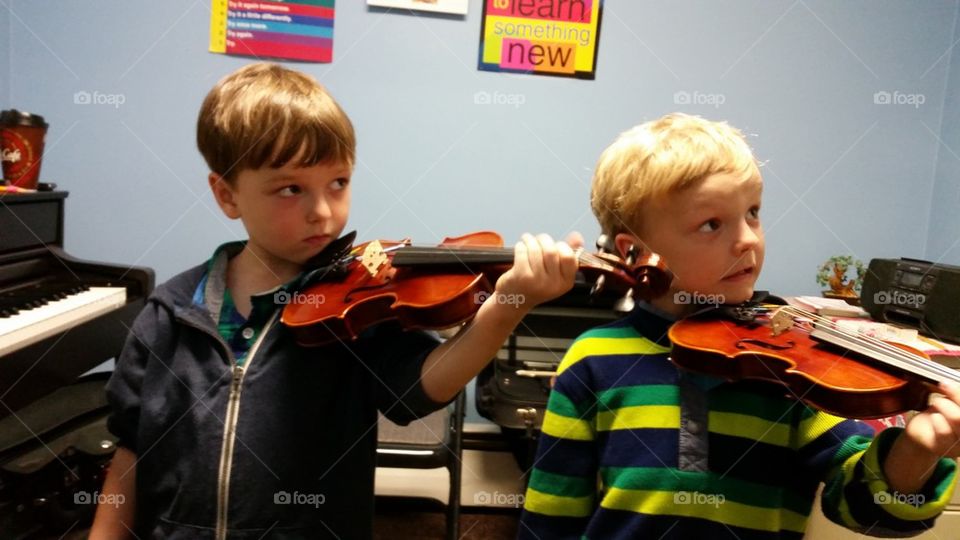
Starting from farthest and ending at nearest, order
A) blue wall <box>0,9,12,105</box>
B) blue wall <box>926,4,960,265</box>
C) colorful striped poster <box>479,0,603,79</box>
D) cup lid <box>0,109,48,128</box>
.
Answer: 1. blue wall <box>926,4,960,265</box>
2. colorful striped poster <box>479,0,603,79</box>
3. blue wall <box>0,9,12,105</box>
4. cup lid <box>0,109,48,128</box>

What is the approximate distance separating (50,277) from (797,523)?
1.84 metres

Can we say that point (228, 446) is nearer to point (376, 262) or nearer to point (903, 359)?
point (376, 262)

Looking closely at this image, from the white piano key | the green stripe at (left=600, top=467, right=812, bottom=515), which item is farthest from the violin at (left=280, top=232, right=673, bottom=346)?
the white piano key

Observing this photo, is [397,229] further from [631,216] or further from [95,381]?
[631,216]

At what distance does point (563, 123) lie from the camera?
7.51 feet

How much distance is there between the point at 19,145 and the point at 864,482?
2.02 metres

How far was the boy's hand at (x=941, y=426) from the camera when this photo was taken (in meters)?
0.63

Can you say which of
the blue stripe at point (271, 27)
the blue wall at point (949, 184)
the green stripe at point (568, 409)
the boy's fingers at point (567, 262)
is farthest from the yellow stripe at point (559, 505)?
the blue wall at point (949, 184)

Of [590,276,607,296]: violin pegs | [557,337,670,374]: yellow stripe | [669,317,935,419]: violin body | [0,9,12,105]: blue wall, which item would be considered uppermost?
[0,9,12,105]: blue wall

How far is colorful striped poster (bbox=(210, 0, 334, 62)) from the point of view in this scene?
2.13m

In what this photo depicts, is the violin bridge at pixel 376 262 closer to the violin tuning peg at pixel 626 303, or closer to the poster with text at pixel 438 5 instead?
the violin tuning peg at pixel 626 303

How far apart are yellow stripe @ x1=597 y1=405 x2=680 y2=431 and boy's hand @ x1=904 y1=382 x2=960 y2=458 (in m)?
→ 0.26

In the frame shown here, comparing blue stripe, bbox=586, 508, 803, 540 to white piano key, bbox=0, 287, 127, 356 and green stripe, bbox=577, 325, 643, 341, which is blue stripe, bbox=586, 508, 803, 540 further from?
white piano key, bbox=0, 287, 127, 356

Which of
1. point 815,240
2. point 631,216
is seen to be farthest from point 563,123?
point 631,216
